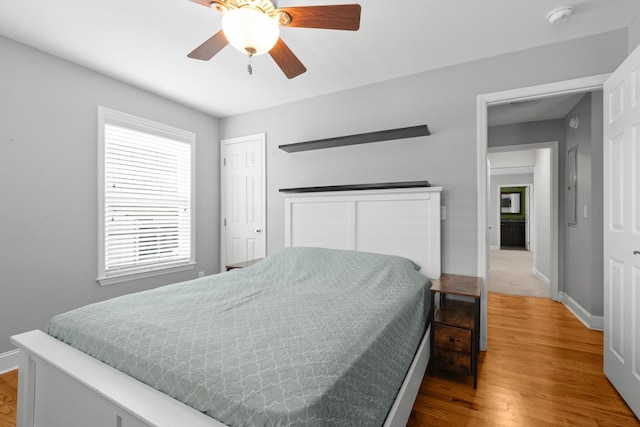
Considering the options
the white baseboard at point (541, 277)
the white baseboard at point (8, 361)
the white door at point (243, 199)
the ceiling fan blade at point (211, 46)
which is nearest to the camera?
the ceiling fan blade at point (211, 46)

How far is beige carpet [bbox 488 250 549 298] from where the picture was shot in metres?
4.28

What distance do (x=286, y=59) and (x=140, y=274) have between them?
8.94 feet

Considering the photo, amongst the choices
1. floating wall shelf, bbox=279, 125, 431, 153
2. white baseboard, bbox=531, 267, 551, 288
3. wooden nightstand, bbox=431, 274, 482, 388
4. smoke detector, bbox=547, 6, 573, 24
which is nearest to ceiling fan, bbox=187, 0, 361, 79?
floating wall shelf, bbox=279, 125, 431, 153

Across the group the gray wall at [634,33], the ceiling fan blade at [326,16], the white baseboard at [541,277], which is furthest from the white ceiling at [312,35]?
the white baseboard at [541,277]

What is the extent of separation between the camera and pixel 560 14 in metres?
1.92

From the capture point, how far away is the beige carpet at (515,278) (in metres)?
4.28

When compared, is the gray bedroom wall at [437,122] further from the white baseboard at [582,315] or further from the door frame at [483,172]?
the white baseboard at [582,315]

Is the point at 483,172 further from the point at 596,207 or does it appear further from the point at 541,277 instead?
the point at 541,277

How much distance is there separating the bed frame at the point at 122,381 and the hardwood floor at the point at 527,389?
235mm

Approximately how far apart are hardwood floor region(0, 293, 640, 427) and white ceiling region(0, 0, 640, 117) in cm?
256

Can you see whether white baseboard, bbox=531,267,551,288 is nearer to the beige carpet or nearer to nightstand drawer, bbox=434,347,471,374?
the beige carpet

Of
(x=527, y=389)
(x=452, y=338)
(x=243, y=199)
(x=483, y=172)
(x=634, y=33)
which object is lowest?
(x=527, y=389)

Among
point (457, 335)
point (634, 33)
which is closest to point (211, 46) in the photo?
point (457, 335)

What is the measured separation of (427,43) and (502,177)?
816 centimetres
